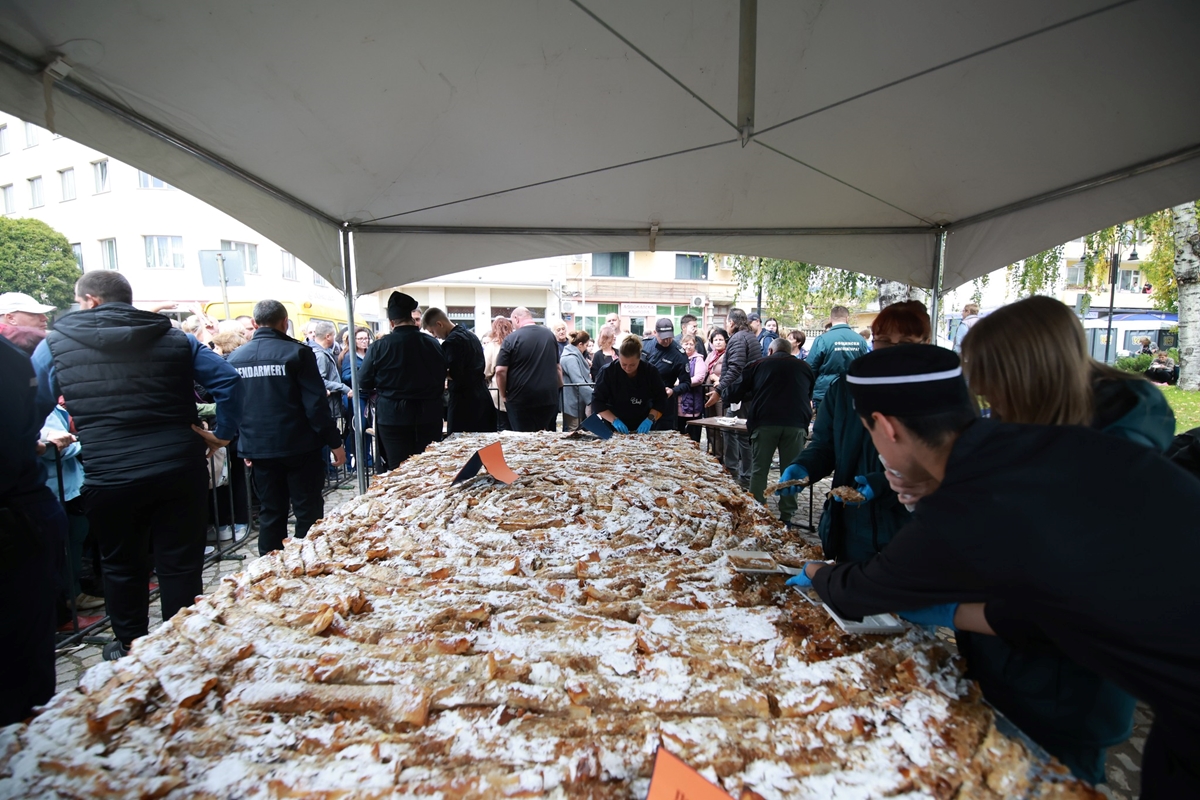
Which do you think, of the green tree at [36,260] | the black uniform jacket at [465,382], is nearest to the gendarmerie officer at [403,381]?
the black uniform jacket at [465,382]

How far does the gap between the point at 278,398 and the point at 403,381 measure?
3.64 ft

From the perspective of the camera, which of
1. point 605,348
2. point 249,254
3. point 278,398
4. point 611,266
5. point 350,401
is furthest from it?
point 611,266

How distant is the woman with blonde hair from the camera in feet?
3.83

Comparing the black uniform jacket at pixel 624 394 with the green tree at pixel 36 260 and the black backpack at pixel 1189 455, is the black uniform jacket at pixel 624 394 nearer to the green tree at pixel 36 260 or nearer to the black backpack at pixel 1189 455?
the black backpack at pixel 1189 455

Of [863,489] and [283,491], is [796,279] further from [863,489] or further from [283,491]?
[283,491]

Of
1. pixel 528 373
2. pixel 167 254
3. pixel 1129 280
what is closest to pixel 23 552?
pixel 528 373

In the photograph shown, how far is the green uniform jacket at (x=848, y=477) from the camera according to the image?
1.94m

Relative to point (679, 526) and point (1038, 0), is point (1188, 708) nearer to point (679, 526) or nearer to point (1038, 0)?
point (679, 526)

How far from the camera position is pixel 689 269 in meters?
23.9

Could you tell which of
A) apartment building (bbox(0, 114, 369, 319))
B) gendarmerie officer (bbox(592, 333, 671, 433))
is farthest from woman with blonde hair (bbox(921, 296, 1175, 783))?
apartment building (bbox(0, 114, 369, 319))

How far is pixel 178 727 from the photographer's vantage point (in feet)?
2.73

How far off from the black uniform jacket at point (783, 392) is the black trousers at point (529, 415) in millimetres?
1981

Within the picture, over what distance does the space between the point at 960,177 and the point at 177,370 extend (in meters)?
4.32

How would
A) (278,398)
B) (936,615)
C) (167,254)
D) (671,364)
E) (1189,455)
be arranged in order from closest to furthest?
1. (936,615)
2. (1189,455)
3. (278,398)
4. (671,364)
5. (167,254)
